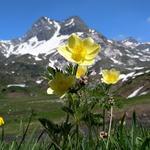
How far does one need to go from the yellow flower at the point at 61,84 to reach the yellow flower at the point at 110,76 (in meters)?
1.22

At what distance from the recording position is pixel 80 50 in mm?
3553

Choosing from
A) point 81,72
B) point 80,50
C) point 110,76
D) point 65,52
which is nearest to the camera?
point 65,52

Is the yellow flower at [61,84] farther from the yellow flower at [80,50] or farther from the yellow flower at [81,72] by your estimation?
the yellow flower at [81,72]

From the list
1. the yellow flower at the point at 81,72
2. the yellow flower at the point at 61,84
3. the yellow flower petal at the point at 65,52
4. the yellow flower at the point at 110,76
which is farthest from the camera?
the yellow flower at the point at 110,76

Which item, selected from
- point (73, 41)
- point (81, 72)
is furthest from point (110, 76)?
point (73, 41)

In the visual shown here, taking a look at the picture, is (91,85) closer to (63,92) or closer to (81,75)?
(81,75)

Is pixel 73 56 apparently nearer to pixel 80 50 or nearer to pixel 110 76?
pixel 80 50

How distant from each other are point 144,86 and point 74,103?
111 metres

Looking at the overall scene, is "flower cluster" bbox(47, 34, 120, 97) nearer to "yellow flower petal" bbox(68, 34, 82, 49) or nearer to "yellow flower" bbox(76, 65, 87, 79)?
"yellow flower petal" bbox(68, 34, 82, 49)

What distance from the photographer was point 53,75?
3.78 metres

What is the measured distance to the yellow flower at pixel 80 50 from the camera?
3438mm

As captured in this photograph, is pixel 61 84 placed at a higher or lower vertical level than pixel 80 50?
lower

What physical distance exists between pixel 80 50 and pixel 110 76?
4.55 feet

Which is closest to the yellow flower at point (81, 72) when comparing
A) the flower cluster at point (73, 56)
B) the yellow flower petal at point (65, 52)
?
the flower cluster at point (73, 56)
